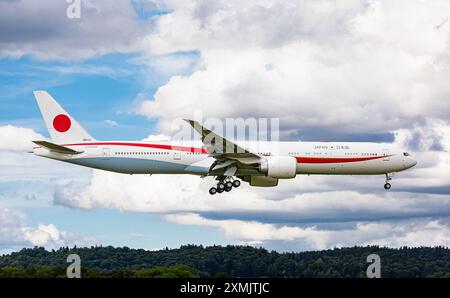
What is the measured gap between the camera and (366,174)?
248ft

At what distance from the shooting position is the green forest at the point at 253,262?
10375 cm

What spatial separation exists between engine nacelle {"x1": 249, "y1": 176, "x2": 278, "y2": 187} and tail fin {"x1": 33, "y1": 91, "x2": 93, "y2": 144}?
15577 millimetres

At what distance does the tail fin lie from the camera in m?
74.1

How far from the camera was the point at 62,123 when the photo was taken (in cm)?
7550

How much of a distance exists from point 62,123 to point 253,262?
39.4m

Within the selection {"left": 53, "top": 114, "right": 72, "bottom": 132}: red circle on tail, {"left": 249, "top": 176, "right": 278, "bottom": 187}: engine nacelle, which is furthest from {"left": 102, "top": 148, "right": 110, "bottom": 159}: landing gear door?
{"left": 249, "top": 176, "right": 278, "bottom": 187}: engine nacelle

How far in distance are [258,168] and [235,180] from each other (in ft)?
9.34
